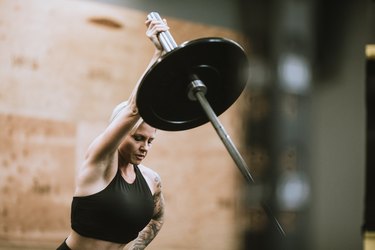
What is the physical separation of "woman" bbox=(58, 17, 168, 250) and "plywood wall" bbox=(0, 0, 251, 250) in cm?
8

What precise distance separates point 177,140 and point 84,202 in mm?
411

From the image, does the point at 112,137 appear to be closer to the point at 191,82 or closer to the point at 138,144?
the point at 138,144

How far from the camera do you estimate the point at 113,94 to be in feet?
4.94

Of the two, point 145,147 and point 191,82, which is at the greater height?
point 191,82

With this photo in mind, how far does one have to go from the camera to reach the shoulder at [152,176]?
4.52 feet

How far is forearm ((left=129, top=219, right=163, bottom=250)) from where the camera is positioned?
134 centimetres

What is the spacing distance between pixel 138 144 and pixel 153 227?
261 mm

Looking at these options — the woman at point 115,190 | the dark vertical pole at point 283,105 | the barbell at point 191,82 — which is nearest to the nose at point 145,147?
the woman at point 115,190

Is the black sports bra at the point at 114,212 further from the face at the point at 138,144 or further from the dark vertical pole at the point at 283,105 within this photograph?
the dark vertical pole at the point at 283,105

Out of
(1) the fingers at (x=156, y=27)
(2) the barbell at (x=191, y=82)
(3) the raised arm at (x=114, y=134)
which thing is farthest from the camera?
(3) the raised arm at (x=114, y=134)

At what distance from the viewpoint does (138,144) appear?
4.42 feet

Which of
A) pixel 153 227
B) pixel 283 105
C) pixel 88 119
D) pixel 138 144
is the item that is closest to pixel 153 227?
pixel 153 227

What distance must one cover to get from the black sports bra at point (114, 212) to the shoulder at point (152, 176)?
3 centimetres

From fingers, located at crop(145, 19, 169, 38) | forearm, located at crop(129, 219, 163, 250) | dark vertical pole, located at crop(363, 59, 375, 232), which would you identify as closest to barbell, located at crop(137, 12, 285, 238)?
fingers, located at crop(145, 19, 169, 38)
